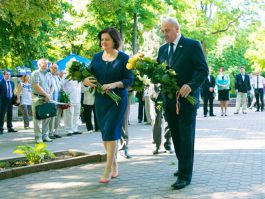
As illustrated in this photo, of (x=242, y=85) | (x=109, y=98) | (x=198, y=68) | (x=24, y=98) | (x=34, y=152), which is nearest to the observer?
(x=198, y=68)

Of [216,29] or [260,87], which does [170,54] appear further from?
[216,29]

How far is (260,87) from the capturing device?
23781 millimetres

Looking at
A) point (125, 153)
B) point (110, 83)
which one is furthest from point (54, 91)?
point (110, 83)

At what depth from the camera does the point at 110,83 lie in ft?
21.0

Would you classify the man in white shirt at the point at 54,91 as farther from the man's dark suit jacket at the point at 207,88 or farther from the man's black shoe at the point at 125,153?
the man's dark suit jacket at the point at 207,88

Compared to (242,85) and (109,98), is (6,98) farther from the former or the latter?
(242,85)

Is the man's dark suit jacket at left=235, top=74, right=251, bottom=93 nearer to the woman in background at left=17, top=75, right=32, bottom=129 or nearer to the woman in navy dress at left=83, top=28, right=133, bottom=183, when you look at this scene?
the woman in background at left=17, top=75, right=32, bottom=129

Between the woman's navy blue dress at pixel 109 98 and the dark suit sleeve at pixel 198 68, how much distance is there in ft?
3.14

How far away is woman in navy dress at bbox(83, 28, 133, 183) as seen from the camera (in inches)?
250

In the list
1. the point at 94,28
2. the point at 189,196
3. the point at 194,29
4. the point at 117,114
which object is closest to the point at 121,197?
the point at 189,196

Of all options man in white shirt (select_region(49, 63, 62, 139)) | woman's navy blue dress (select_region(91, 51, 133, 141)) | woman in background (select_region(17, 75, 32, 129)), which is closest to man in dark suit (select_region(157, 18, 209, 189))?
woman's navy blue dress (select_region(91, 51, 133, 141))

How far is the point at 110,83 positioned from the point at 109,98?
0.68 feet

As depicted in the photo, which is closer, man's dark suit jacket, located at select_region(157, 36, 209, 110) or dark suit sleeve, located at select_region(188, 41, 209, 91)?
dark suit sleeve, located at select_region(188, 41, 209, 91)

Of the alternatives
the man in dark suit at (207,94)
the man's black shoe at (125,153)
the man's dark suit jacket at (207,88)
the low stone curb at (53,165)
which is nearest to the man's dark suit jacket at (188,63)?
the low stone curb at (53,165)
